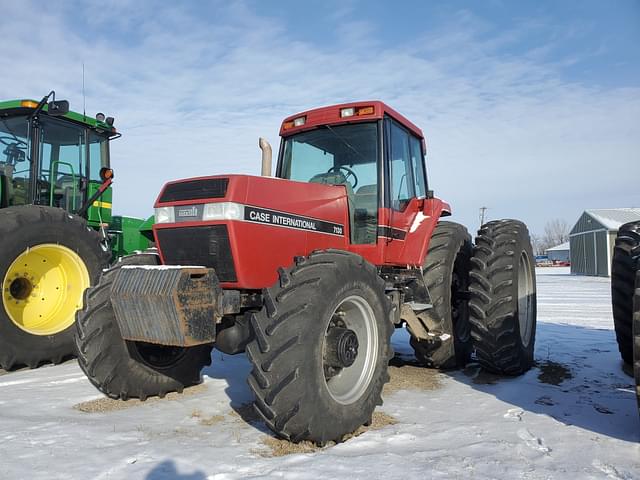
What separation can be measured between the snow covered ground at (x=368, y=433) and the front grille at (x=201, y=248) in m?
1.14

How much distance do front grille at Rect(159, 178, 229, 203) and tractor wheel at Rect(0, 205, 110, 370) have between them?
2547 mm

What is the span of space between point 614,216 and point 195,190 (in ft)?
99.8

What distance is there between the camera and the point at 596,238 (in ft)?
91.0

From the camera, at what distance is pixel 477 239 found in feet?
17.4

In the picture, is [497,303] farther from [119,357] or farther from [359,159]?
[119,357]

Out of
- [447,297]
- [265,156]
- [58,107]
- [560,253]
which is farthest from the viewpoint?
[560,253]

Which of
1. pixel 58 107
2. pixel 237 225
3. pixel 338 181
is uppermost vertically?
pixel 58 107

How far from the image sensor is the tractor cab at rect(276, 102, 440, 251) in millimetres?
4562

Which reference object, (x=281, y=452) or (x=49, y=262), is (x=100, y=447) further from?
(x=49, y=262)

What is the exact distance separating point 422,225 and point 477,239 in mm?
626

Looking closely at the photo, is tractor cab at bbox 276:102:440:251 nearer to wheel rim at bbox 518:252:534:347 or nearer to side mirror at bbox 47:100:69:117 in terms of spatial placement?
wheel rim at bbox 518:252:534:347

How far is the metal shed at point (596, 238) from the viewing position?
26422 millimetres

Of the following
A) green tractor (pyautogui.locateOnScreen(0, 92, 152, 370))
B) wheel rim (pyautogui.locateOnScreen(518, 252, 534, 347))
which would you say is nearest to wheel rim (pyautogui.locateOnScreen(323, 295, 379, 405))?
wheel rim (pyautogui.locateOnScreen(518, 252, 534, 347))

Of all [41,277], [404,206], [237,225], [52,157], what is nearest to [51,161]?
[52,157]
